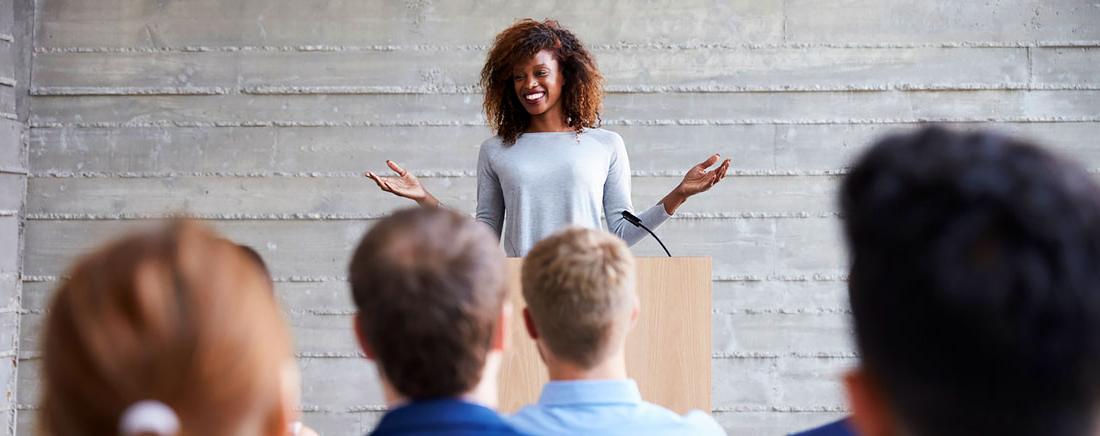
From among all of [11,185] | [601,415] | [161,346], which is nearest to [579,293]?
[601,415]

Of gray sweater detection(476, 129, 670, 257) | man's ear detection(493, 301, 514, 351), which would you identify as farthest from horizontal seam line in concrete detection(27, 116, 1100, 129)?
man's ear detection(493, 301, 514, 351)

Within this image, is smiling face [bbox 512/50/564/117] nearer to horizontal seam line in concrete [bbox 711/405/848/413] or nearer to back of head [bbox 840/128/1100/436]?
horizontal seam line in concrete [bbox 711/405/848/413]

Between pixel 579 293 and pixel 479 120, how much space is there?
2.32 m

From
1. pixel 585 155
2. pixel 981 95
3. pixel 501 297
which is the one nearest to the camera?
pixel 501 297

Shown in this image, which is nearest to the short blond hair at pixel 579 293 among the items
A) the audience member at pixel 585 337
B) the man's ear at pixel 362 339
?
the audience member at pixel 585 337

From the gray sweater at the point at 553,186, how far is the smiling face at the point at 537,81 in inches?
3.4

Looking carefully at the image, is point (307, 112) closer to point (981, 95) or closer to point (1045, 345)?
point (981, 95)

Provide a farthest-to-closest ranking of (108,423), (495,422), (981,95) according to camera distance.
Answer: (981,95), (495,422), (108,423)

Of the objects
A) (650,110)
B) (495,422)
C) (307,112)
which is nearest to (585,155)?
(650,110)

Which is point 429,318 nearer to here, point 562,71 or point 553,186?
point 553,186

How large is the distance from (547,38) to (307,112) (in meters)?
1.31

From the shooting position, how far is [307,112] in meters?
3.76

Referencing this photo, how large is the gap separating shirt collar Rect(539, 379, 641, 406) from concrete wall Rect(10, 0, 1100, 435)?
2.22 metres

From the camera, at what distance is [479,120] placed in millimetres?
3742
